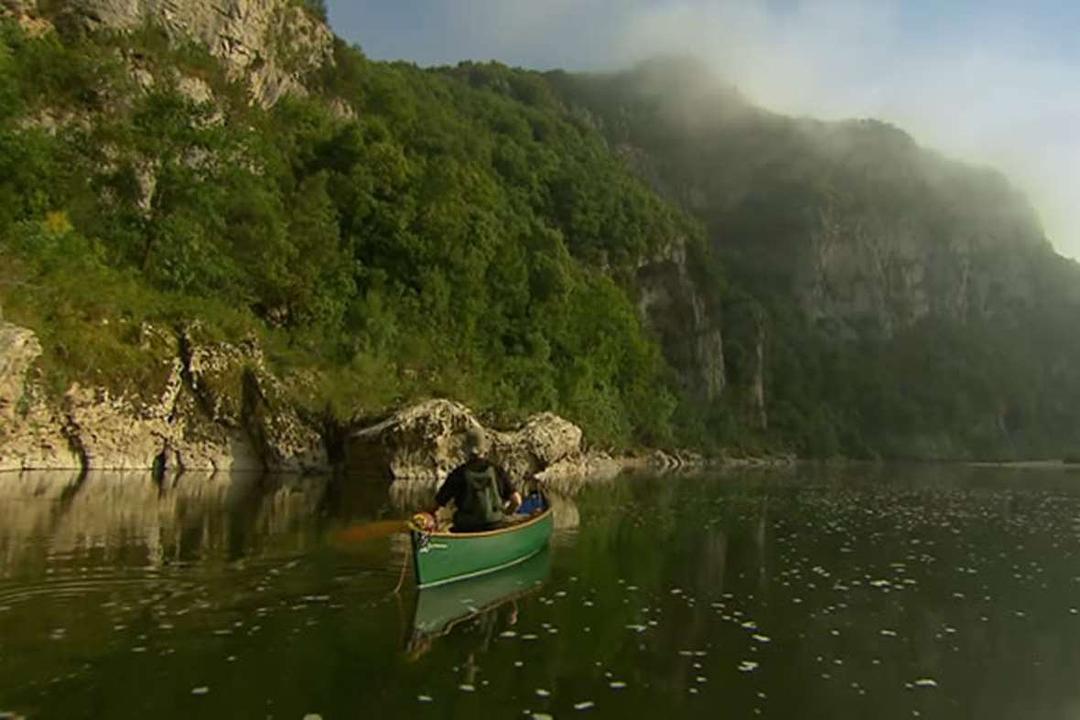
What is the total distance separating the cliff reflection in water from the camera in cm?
1625

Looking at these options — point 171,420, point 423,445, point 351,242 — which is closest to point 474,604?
point 171,420

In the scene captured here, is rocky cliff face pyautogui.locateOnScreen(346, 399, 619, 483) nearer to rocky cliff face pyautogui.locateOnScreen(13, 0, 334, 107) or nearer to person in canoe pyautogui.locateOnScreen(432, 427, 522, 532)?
person in canoe pyautogui.locateOnScreen(432, 427, 522, 532)

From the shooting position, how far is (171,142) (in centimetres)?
4644

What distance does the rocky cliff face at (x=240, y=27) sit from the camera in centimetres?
5353

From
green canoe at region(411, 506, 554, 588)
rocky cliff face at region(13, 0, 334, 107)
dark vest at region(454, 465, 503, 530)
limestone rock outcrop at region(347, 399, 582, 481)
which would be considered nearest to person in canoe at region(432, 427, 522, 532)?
dark vest at region(454, 465, 503, 530)

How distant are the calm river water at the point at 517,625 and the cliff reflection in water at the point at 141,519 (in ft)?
0.40

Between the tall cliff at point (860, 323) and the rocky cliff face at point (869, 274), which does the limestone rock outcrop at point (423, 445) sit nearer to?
the tall cliff at point (860, 323)

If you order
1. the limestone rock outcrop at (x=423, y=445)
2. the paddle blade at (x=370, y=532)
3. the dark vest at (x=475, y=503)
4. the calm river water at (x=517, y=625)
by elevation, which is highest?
the limestone rock outcrop at (x=423, y=445)

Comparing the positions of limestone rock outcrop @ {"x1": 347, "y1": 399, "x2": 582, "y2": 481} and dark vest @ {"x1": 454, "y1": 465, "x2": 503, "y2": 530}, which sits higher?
limestone rock outcrop @ {"x1": 347, "y1": 399, "x2": 582, "y2": 481}

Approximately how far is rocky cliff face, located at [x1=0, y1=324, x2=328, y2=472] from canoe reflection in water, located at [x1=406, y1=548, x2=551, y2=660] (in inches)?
722

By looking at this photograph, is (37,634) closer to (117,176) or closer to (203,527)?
(203,527)

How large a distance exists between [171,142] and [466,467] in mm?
36234

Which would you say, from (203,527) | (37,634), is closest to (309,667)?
(37,634)

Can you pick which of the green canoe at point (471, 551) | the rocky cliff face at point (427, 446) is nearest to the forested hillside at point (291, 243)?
the rocky cliff face at point (427, 446)
